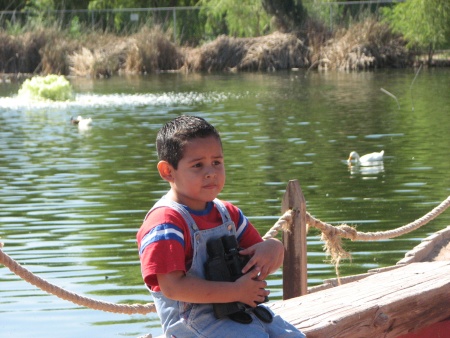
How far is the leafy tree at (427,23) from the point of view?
4050 cm

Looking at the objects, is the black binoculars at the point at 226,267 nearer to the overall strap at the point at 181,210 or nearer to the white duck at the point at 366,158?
the overall strap at the point at 181,210

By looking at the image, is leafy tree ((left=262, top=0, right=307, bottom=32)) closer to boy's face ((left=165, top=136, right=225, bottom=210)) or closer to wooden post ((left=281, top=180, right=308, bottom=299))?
wooden post ((left=281, top=180, right=308, bottom=299))

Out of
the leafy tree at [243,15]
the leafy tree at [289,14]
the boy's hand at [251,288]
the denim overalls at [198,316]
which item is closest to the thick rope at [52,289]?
the denim overalls at [198,316]

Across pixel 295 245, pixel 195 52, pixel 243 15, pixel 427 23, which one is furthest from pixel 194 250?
pixel 243 15

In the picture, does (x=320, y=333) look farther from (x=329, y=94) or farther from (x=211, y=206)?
(x=329, y=94)

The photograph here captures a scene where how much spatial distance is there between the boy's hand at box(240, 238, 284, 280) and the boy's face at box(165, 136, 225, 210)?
0.25 metres

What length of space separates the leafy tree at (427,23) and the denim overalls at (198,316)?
37.5 meters

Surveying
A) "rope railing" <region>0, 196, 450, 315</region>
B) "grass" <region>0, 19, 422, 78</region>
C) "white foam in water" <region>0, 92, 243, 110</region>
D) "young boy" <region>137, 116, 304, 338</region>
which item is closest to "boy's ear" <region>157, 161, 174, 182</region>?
"young boy" <region>137, 116, 304, 338</region>

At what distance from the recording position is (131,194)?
14.3 meters

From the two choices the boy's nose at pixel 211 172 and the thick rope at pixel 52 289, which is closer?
the boy's nose at pixel 211 172

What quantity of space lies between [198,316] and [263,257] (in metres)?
0.32

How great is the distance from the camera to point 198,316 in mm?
3938

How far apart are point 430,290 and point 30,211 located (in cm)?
859

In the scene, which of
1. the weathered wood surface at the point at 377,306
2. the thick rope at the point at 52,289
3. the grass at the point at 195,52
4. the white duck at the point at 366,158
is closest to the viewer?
the weathered wood surface at the point at 377,306
